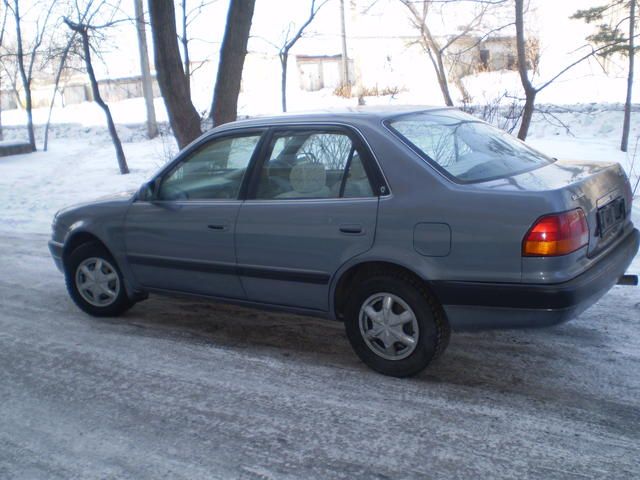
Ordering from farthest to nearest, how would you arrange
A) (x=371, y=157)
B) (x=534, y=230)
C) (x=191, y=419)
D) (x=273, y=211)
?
(x=273, y=211) < (x=371, y=157) < (x=191, y=419) < (x=534, y=230)

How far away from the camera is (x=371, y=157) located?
159 inches

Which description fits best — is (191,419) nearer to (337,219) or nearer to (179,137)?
(337,219)

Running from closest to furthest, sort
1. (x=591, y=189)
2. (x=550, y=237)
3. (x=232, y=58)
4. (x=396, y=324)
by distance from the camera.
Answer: (x=550, y=237) → (x=591, y=189) → (x=396, y=324) → (x=232, y=58)

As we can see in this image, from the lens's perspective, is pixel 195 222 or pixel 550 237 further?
pixel 195 222

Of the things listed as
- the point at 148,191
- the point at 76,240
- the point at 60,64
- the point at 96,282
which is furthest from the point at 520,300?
the point at 60,64

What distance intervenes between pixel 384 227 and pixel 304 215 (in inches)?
23.3

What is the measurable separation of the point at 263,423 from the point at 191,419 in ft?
1.36

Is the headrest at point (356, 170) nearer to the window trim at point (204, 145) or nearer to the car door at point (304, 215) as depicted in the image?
the car door at point (304, 215)

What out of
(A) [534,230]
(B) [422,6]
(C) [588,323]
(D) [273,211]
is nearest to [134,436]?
(D) [273,211]

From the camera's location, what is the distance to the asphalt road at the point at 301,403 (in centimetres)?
319

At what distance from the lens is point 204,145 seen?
16.0 ft

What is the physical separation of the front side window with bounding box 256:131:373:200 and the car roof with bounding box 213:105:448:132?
0.10 metres

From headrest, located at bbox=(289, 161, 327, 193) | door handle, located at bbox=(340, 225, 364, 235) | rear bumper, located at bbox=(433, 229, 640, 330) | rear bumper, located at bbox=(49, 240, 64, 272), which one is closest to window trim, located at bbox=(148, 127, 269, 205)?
headrest, located at bbox=(289, 161, 327, 193)

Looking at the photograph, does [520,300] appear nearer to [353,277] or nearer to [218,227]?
[353,277]
